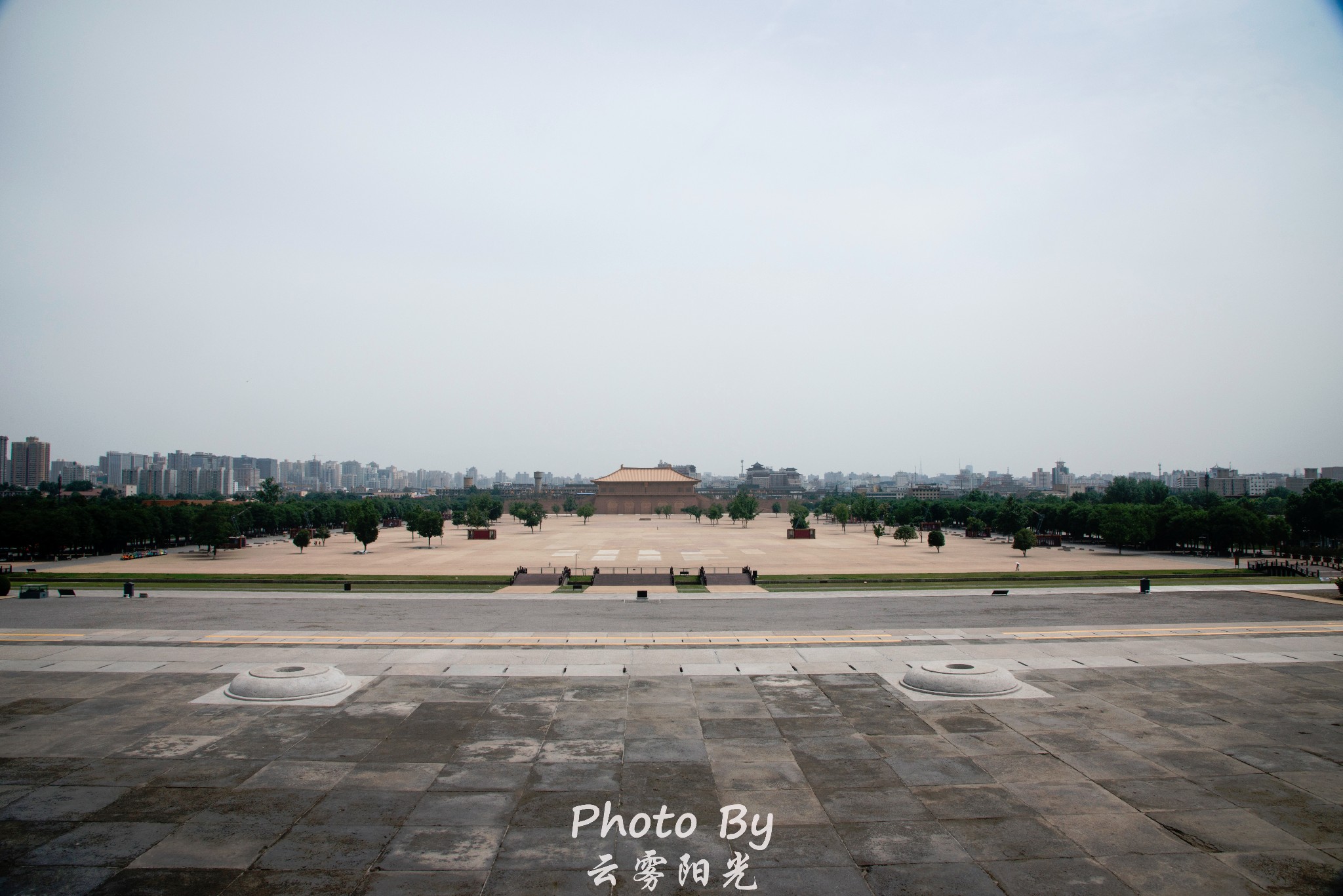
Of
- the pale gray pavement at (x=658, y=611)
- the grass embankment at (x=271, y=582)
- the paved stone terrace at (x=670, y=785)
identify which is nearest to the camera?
the paved stone terrace at (x=670, y=785)

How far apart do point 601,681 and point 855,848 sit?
1089 centimetres

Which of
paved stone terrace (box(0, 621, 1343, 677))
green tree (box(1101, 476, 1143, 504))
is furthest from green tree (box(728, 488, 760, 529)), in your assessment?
paved stone terrace (box(0, 621, 1343, 677))

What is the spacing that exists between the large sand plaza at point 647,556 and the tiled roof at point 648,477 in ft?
249

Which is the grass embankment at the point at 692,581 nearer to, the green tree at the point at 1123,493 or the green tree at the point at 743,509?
the green tree at the point at 743,509

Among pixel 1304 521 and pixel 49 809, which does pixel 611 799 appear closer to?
pixel 49 809

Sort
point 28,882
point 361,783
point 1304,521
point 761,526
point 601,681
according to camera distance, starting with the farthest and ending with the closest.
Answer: point 761,526
point 1304,521
point 601,681
point 361,783
point 28,882

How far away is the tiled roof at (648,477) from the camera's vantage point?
17262 centimetres

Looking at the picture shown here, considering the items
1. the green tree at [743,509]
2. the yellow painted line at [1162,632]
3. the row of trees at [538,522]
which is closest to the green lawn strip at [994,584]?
the yellow painted line at [1162,632]

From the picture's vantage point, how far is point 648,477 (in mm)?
174625

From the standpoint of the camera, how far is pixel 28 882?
1024 centimetres

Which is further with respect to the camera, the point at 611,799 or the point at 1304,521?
the point at 1304,521

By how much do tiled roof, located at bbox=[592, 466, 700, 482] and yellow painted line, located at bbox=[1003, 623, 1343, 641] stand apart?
5639 inches

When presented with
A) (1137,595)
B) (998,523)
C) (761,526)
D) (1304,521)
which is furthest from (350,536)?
(1304,521)

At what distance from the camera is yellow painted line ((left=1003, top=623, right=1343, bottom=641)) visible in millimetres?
27344
